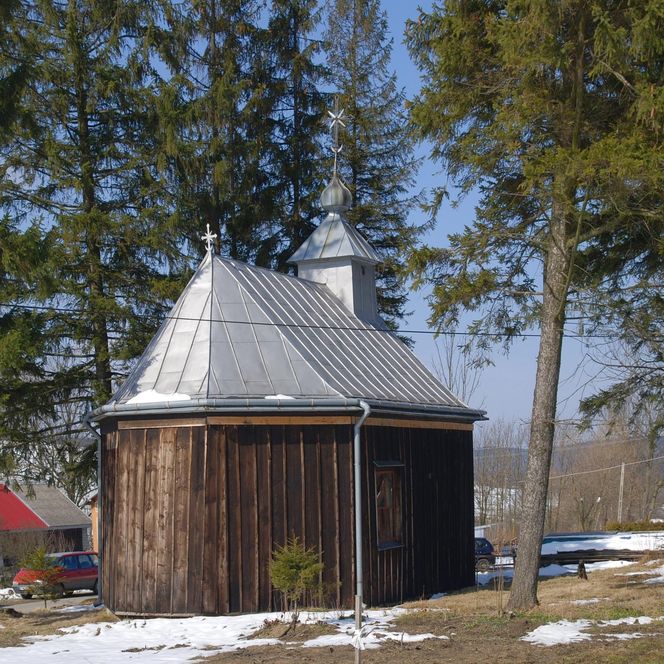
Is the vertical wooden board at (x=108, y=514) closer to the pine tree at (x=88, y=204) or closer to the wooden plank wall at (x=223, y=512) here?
the wooden plank wall at (x=223, y=512)

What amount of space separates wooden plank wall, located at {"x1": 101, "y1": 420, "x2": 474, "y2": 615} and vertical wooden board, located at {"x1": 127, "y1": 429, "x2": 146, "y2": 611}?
2 cm

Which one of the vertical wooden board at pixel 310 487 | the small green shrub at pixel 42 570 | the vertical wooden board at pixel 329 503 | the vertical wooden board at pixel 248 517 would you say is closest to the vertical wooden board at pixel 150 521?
the vertical wooden board at pixel 248 517

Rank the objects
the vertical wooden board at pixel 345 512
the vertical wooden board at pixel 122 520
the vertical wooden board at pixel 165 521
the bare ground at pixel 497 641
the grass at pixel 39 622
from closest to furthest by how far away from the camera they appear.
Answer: the bare ground at pixel 497 641, the grass at pixel 39 622, the vertical wooden board at pixel 165 521, the vertical wooden board at pixel 345 512, the vertical wooden board at pixel 122 520

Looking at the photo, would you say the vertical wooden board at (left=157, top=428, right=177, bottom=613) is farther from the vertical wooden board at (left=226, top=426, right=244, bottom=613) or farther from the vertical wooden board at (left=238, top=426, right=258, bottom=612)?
the vertical wooden board at (left=238, top=426, right=258, bottom=612)

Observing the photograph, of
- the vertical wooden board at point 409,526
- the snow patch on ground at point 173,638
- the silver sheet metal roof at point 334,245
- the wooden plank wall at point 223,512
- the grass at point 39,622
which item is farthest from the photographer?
the silver sheet metal roof at point 334,245

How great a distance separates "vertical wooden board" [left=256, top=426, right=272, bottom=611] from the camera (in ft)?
50.2

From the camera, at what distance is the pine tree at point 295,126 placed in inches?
1133

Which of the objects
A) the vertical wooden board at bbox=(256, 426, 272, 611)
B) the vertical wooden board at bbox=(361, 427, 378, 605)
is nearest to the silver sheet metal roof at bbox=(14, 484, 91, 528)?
the vertical wooden board at bbox=(361, 427, 378, 605)

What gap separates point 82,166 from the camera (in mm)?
23391

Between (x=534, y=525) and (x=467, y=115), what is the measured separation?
6267 mm

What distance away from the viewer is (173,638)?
1328cm

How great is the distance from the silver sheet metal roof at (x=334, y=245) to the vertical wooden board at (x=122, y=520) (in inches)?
283

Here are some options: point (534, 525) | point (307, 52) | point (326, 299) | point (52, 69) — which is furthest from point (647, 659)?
point (307, 52)

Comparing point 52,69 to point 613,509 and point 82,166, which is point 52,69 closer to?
point 82,166
